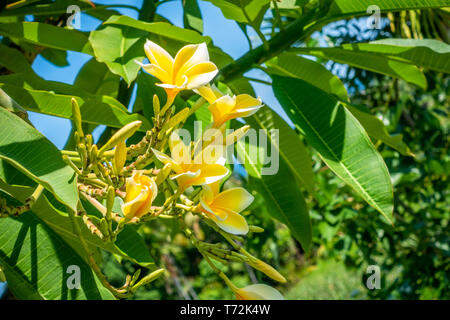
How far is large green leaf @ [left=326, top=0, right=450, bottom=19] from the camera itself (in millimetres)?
745

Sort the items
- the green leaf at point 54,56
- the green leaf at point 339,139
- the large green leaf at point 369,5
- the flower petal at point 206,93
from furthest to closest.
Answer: the green leaf at point 54,56
the large green leaf at point 369,5
the green leaf at point 339,139
the flower petal at point 206,93

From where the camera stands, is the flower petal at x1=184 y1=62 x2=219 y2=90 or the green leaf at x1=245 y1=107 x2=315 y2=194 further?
the green leaf at x1=245 y1=107 x2=315 y2=194

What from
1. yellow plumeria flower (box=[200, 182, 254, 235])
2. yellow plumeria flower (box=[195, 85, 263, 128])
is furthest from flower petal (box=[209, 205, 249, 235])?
yellow plumeria flower (box=[195, 85, 263, 128])

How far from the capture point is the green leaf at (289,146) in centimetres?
87

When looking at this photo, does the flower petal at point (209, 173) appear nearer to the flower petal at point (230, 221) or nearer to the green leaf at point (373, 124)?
the flower petal at point (230, 221)

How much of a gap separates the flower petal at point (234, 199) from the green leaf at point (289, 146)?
0.37 meters

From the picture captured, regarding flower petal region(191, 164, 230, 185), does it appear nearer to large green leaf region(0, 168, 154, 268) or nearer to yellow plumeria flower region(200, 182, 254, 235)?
yellow plumeria flower region(200, 182, 254, 235)

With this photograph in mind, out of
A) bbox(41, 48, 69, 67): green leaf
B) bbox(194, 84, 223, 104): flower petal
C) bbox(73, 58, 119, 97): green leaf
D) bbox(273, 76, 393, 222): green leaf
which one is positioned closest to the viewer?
bbox(194, 84, 223, 104): flower petal

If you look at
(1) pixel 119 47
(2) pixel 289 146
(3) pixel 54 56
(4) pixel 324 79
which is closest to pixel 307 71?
(4) pixel 324 79

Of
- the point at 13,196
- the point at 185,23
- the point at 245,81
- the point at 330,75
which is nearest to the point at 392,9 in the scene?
the point at 330,75

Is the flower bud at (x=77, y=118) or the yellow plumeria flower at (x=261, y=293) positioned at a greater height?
the flower bud at (x=77, y=118)

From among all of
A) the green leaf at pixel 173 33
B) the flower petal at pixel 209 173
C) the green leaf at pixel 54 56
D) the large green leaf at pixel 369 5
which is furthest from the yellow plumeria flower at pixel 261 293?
the green leaf at pixel 54 56

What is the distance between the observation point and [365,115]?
2.76ft

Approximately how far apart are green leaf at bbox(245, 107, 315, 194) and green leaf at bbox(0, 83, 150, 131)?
0.29 metres
